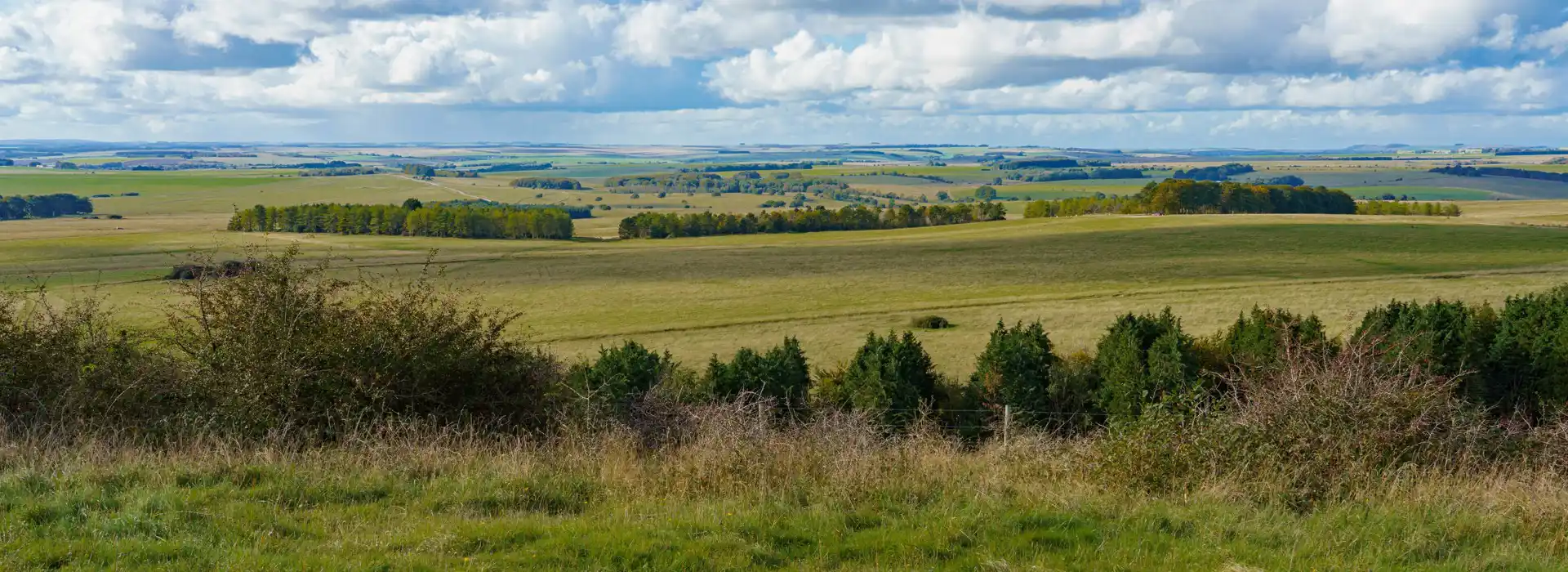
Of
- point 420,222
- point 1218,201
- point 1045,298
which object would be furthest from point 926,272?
point 420,222

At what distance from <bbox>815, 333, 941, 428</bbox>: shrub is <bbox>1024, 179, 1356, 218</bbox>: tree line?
108 meters

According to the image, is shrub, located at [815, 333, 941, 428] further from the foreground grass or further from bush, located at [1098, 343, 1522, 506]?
the foreground grass

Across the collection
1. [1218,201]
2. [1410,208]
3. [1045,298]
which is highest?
[1218,201]

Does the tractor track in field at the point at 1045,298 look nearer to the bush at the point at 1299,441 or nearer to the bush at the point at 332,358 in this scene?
the bush at the point at 332,358

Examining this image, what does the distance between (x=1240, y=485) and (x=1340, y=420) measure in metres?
1.47

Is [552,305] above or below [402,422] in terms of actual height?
below

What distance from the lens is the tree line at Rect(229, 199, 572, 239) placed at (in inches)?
5221

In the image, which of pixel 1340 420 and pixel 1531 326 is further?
pixel 1531 326

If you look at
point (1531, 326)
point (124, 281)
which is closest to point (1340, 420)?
point (1531, 326)

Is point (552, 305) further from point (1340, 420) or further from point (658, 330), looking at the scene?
point (1340, 420)

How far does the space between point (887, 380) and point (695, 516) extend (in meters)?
24.1

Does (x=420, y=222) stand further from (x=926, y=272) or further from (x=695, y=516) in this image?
(x=695, y=516)

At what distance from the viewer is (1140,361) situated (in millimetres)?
32250

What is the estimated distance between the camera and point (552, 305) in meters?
62.2
